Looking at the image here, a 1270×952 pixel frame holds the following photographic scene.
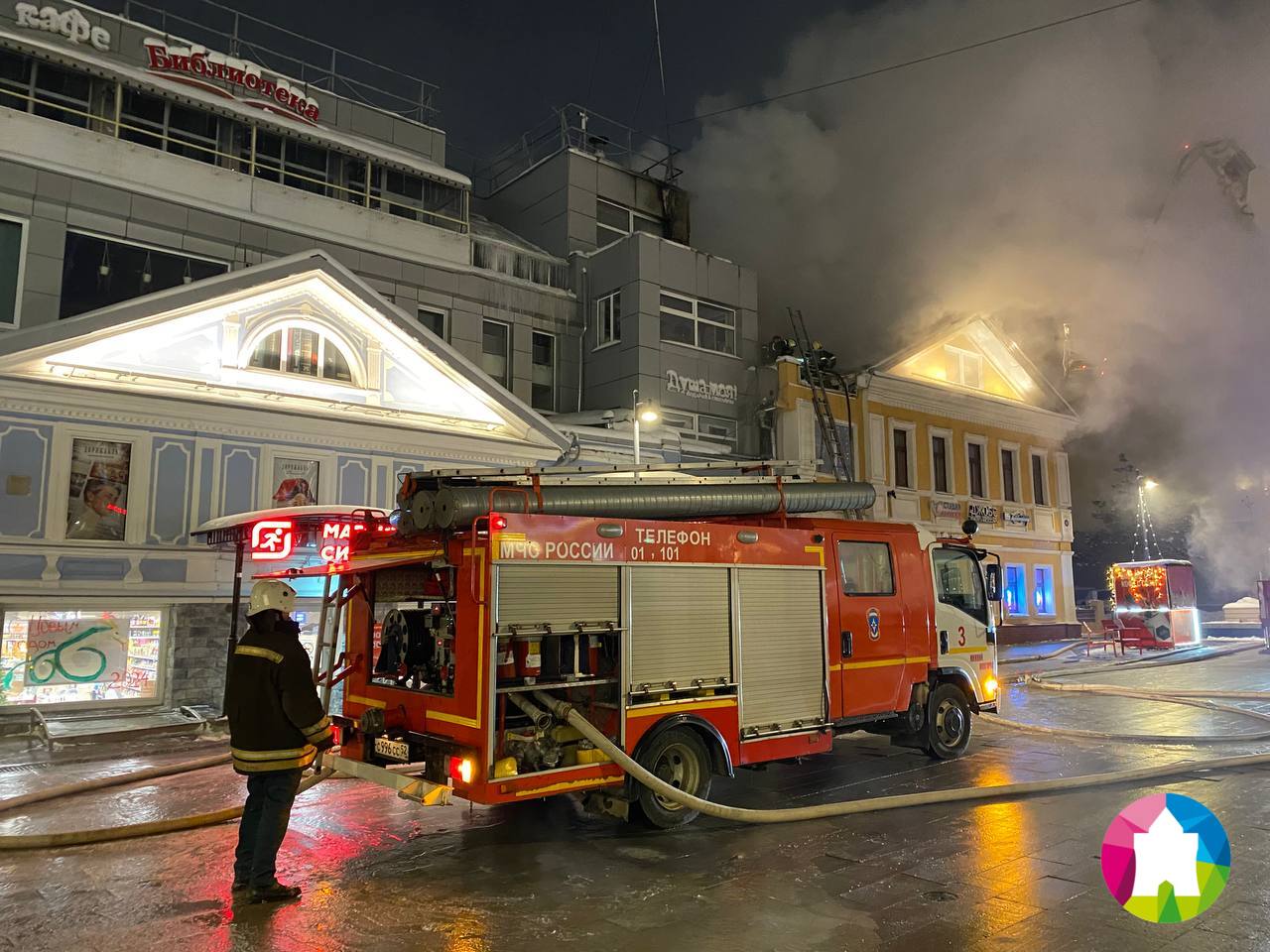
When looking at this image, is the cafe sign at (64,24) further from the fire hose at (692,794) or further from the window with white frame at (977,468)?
the window with white frame at (977,468)

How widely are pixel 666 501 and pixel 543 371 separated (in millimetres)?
16895

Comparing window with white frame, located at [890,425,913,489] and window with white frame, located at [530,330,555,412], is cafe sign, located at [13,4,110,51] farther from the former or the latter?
window with white frame, located at [890,425,913,489]

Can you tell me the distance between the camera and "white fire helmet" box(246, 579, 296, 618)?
5.88 m

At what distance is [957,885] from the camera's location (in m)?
5.75

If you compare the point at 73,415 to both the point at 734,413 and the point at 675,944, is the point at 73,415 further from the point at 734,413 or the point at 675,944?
the point at 734,413

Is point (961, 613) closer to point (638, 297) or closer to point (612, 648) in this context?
point (612, 648)

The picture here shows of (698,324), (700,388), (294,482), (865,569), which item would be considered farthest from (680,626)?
(698,324)

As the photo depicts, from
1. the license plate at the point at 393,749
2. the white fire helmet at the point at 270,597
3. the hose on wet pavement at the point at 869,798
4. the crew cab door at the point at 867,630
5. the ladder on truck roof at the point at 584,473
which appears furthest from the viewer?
the crew cab door at the point at 867,630

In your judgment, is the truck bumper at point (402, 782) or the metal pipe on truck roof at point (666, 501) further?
the metal pipe on truck roof at point (666, 501)

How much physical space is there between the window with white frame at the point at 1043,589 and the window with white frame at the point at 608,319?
689 inches

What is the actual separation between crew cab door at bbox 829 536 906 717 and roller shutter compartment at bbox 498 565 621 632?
2.74 metres

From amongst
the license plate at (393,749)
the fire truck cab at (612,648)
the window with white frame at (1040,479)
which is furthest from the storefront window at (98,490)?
the window with white frame at (1040,479)

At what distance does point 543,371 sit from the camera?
79.9 ft

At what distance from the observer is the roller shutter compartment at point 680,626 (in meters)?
7.22
